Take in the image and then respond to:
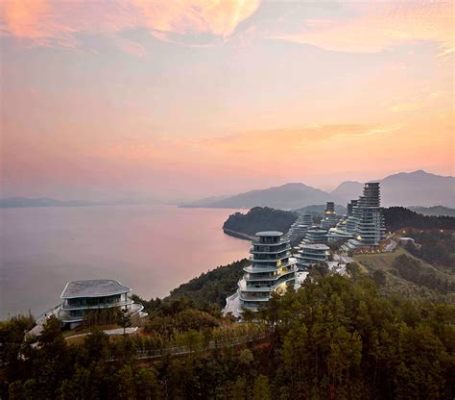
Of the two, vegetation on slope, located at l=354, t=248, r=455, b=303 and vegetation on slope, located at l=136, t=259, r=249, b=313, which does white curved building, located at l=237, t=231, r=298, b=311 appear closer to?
vegetation on slope, located at l=136, t=259, r=249, b=313

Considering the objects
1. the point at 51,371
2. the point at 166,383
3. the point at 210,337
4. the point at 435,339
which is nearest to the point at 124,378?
the point at 166,383

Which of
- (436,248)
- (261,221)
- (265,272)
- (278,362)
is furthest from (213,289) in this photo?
(261,221)

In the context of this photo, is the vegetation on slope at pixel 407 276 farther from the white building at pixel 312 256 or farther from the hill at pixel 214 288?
the hill at pixel 214 288

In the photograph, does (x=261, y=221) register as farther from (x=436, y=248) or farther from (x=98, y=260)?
(x=436, y=248)

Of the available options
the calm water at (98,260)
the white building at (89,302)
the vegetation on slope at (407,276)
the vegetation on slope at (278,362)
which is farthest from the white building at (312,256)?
the white building at (89,302)

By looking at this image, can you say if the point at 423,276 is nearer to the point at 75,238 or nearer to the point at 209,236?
the point at 209,236

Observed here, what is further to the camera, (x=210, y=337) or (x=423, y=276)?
(x=423, y=276)
